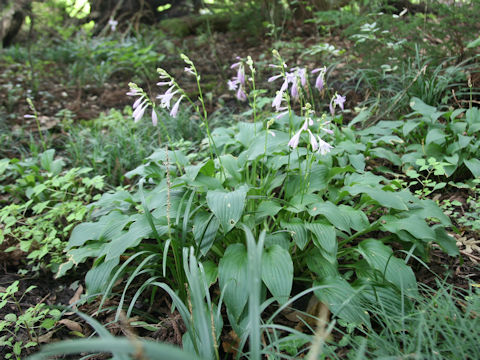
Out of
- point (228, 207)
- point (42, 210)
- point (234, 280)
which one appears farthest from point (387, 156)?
point (42, 210)

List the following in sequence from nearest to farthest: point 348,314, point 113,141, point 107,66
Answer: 1. point 348,314
2. point 113,141
3. point 107,66

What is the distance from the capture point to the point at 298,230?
6.16 ft

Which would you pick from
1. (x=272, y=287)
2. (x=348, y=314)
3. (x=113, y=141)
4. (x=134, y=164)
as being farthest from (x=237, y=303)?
(x=113, y=141)

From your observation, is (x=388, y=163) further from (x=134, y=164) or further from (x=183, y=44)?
(x=183, y=44)

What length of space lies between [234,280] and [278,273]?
0.22 meters

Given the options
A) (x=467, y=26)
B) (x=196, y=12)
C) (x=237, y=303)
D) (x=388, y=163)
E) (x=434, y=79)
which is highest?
(x=196, y=12)

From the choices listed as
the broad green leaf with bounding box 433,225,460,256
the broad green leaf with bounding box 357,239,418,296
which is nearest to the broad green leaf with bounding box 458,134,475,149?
the broad green leaf with bounding box 433,225,460,256

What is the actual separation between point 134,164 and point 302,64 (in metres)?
3.11

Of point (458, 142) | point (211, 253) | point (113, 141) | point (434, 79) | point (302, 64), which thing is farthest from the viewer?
point (302, 64)

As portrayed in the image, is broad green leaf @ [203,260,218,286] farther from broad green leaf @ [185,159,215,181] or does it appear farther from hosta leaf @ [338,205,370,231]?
hosta leaf @ [338,205,370,231]

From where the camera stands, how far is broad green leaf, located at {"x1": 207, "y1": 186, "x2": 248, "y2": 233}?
176 centimetres

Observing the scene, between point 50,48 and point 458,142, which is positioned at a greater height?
point 50,48

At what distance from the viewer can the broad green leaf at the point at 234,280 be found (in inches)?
64.4

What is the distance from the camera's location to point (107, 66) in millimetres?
6609
